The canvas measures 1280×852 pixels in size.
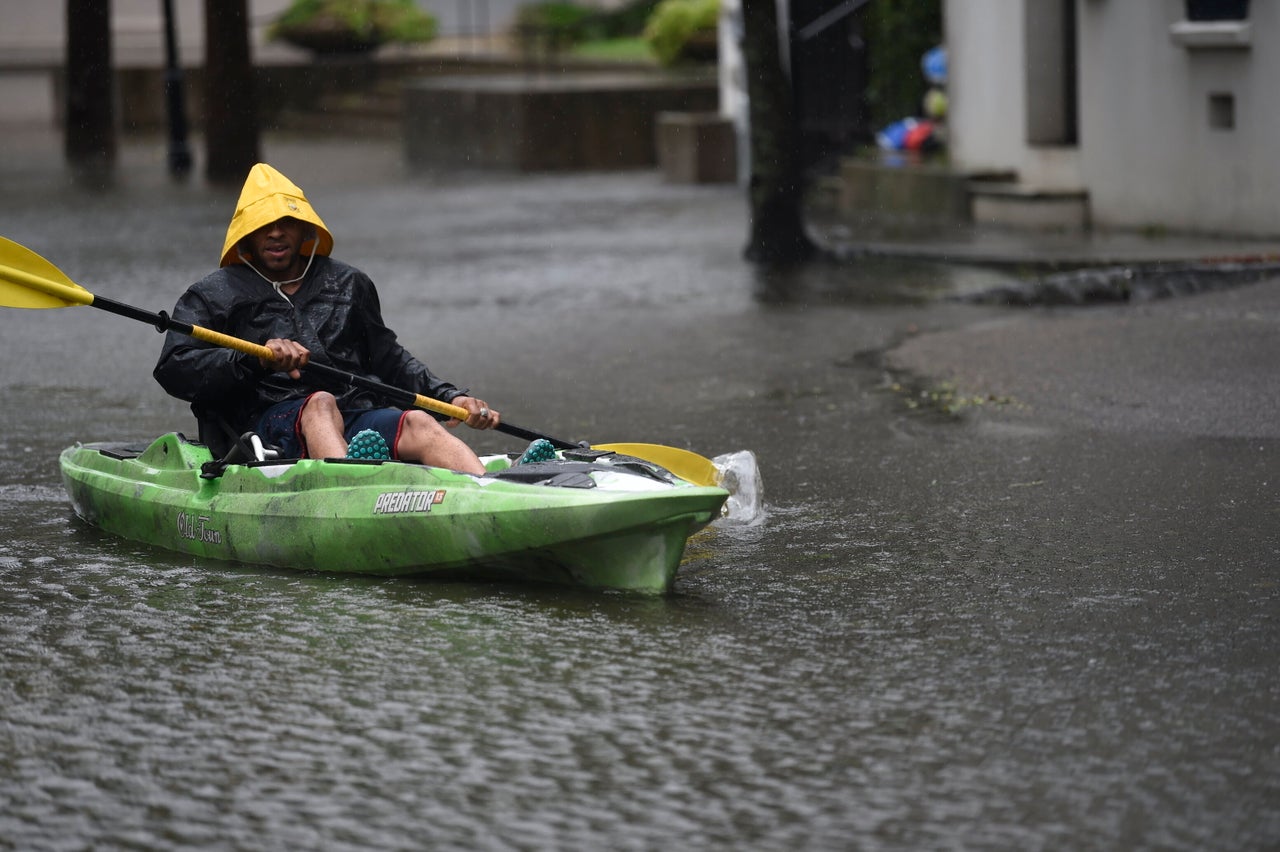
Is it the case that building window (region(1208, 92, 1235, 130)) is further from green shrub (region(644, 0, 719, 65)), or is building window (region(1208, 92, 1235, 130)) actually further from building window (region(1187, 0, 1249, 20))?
green shrub (region(644, 0, 719, 65))

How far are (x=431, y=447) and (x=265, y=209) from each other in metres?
1.07

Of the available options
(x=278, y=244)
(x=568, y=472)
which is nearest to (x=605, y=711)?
(x=568, y=472)

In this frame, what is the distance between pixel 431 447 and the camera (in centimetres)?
636

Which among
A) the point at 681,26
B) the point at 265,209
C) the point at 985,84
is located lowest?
the point at 265,209

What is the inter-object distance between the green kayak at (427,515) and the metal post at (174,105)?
62.5 feet

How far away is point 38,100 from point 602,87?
1482 cm

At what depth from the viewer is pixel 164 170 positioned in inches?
1043

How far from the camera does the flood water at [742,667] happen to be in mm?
4117

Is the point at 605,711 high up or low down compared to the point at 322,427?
down

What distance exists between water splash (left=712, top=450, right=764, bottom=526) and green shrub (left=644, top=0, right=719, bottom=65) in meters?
24.4

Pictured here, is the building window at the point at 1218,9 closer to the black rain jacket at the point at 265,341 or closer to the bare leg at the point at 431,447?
the black rain jacket at the point at 265,341

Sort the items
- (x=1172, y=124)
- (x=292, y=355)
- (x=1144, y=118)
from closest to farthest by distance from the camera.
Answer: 1. (x=292, y=355)
2. (x=1172, y=124)
3. (x=1144, y=118)

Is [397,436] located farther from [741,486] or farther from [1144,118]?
[1144,118]

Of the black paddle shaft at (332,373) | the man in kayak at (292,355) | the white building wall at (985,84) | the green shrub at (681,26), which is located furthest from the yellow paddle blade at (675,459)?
the green shrub at (681,26)
